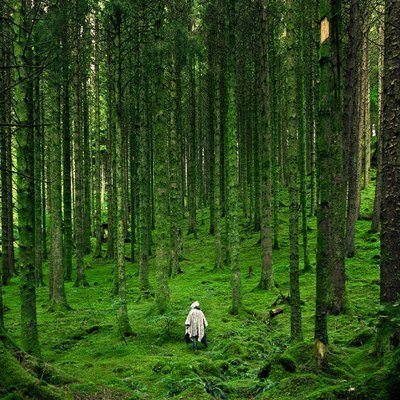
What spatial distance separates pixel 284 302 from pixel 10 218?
1597 cm

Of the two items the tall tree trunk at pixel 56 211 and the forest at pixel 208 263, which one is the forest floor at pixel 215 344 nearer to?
the forest at pixel 208 263

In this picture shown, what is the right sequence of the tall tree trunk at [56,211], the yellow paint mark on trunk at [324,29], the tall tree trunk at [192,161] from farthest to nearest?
the tall tree trunk at [192,161] < the tall tree trunk at [56,211] < the yellow paint mark on trunk at [324,29]

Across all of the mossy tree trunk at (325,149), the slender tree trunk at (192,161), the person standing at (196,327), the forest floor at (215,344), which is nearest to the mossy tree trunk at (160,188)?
the forest floor at (215,344)

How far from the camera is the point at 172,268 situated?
74.1 feet

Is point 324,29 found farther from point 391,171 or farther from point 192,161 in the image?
point 192,161

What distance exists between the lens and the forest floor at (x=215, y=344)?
628 cm

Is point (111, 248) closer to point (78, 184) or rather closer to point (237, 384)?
point (78, 184)

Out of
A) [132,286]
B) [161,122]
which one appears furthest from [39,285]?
[161,122]

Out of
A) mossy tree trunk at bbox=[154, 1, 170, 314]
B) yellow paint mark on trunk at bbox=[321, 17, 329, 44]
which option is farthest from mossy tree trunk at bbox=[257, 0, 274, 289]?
yellow paint mark on trunk at bbox=[321, 17, 329, 44]

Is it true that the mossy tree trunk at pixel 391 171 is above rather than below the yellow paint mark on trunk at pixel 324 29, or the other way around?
below

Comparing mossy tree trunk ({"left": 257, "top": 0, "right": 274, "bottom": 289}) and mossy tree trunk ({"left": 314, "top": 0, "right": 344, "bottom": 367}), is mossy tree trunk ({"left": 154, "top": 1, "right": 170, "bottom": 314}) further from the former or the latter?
mossy tree trunk ({"left": 314, "top": 0, "right": 344, "bottom": 367})

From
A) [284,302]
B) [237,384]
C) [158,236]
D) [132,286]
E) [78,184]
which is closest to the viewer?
[237,384]

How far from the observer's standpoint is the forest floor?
20.6ft

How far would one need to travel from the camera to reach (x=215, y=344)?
459 inches
